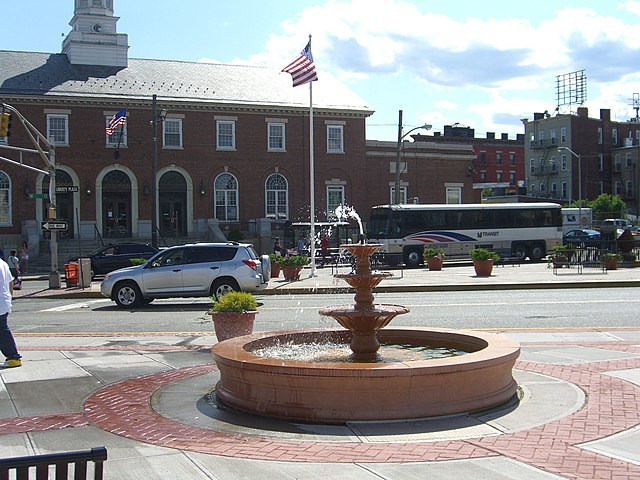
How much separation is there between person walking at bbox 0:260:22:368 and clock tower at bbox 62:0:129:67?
42.1 m

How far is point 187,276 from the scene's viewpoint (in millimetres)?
21016

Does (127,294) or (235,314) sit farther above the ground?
(235,314)

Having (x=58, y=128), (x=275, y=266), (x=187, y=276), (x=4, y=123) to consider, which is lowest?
(x=275, y=266)

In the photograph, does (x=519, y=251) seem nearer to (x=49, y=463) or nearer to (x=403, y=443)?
(x=403, y=443)

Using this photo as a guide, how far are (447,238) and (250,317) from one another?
107ft

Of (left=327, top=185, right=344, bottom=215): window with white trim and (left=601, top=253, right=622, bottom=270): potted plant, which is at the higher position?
(left=327, top=185, right=344, bottom=215): window with white trim

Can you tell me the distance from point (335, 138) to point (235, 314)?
40995mm

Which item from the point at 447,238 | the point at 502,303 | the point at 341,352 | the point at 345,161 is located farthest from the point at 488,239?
the point at 341,352

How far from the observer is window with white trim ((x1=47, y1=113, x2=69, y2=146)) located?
45844 millimetres

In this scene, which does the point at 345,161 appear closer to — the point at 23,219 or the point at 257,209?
the point at 257,209

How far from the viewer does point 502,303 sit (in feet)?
66.6

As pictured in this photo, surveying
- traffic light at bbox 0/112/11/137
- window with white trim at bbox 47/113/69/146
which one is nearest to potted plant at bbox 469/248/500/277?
traffic light at bbox 0/112/11/137

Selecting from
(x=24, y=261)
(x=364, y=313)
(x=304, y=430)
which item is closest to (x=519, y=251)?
(x=24, y=261)

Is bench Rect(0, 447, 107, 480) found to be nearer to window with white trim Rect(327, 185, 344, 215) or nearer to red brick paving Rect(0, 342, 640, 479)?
red brick paving Rect(0, 342, 640, 479)
